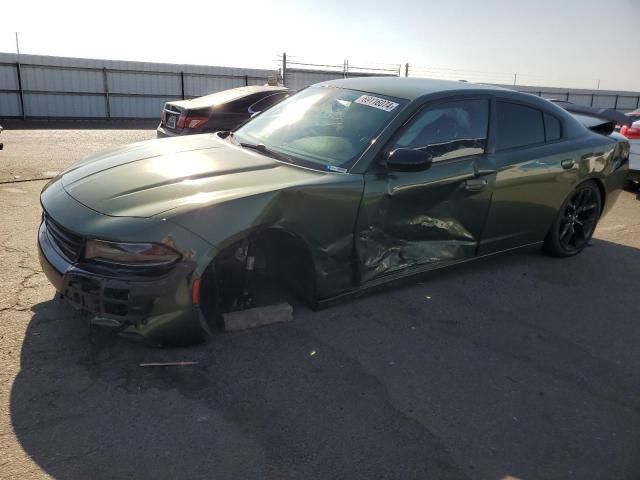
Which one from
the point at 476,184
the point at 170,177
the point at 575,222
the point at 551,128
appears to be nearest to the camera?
the point at 170,177

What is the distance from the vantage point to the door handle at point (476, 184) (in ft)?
13.2

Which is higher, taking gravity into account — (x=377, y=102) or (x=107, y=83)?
(x=377, y=102)

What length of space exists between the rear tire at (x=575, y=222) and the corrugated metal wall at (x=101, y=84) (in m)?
15.9

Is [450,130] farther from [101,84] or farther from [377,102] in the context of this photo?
[101,84]

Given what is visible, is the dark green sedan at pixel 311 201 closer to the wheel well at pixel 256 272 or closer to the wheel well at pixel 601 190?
the wheel well at pixel 256 272

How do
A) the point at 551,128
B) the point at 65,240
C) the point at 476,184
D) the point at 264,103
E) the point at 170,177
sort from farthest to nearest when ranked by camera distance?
the point at 264,103, the point at 551,128, the point at 476,184, the point at 170,177, the point at 65,240

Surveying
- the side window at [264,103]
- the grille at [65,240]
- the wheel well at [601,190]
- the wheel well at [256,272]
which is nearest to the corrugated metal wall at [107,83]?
the side window at [264,103]

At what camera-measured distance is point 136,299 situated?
9.16 ft

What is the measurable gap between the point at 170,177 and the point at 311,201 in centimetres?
86

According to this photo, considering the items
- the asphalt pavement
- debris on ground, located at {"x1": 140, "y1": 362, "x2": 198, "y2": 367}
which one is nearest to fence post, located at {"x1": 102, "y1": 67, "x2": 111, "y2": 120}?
the asphalt pavement

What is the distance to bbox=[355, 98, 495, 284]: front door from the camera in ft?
11.7

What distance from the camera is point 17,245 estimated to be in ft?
14.9

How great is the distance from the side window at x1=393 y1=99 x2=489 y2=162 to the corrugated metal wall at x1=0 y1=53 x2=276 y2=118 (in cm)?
1582

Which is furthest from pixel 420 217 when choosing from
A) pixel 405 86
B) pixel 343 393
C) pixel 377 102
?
pixel 343 393
